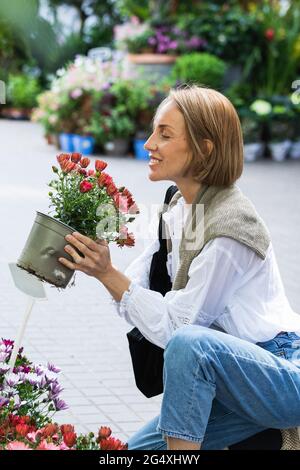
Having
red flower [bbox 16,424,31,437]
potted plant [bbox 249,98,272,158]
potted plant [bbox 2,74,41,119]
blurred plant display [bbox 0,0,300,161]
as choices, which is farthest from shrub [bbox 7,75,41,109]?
red flower [bbox 16,424,31,437]

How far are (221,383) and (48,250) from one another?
561 mm

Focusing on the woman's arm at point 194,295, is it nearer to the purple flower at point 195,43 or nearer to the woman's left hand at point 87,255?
the woman's left hand at point 87,255

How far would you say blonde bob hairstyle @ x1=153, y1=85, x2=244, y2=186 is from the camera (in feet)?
8.27

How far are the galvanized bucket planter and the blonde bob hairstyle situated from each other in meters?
0.50

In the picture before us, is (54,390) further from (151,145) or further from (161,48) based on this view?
(161,48)

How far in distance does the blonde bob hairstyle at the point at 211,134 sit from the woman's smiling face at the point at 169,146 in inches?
0.7

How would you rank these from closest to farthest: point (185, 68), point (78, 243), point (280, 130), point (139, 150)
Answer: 1. point (78, 243)
2. point (139, 150)
3. point (185, 68)
4. point (280, 130)

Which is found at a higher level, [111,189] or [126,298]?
[111,189]

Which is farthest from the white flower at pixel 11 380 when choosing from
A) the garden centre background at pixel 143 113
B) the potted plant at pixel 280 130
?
the potted plant at pixel 280 130

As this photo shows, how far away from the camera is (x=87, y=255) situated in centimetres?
228

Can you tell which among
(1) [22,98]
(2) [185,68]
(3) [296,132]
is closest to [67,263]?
(2) [185,68]

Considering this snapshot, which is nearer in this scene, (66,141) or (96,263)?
(96,263)

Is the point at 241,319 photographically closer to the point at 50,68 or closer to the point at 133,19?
the point at 50,68
